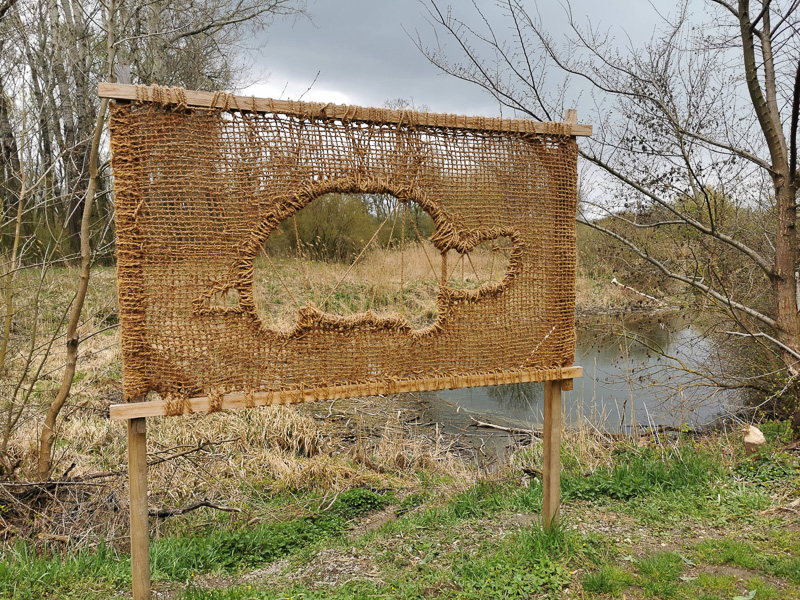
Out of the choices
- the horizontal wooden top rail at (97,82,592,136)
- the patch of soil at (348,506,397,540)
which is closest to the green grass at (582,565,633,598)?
the patch of soil at (348,506,397,540)

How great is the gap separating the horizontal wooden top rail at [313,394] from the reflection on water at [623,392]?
2989 millimetres

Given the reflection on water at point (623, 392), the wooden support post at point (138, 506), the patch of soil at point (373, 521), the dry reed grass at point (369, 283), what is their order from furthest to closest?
the dry reed grass at point (369, 283)
the reflection on water at point (623, 392)
the patch of soil at point (373, 521)
the wooden support post at point (138, 506)

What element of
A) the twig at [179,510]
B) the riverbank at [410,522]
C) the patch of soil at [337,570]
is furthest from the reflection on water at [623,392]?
the twig at [179,510]

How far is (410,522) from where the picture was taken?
365 centimetres

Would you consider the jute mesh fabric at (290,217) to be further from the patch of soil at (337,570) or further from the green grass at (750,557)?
the green grass at (750,557)

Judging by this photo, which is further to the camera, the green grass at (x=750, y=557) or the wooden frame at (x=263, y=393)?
the green grass at (x=750, y=557)

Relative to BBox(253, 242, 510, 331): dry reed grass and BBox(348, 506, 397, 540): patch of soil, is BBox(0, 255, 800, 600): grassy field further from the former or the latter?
BBox(253, 242, 510, 331): dry reed grass

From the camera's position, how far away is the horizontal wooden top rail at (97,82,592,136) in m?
2.29

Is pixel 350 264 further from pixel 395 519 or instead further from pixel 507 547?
pixel 507 547

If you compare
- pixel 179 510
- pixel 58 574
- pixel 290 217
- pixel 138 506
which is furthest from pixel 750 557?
pixel 58 574

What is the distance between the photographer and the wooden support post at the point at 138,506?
2420mm

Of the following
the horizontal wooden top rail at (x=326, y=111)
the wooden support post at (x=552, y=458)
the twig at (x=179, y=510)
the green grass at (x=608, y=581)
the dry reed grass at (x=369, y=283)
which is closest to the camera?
the horizontal wooden top rail at (x=326, y=111)

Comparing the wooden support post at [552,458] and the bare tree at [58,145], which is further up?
the bare tree at [58,145]

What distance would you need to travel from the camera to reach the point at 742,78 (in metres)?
5.13
